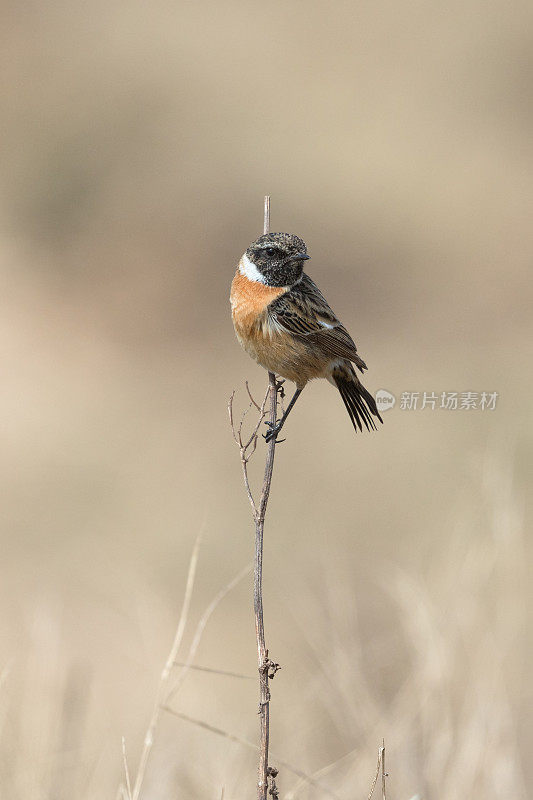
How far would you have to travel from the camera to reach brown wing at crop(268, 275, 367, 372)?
3592 mm

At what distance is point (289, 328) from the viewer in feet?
11.8

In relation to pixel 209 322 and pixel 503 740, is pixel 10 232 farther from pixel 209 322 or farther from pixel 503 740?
pixel 503 740

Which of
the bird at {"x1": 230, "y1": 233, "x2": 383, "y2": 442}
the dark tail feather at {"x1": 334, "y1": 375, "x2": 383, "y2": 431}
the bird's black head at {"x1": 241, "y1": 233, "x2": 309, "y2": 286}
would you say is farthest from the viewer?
the dark tail feather at {"x1": 334, "y1": 375, "x2": 383, "y2": 431}

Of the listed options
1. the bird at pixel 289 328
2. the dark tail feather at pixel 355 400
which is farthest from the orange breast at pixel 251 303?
the dark tail feather at pixel 355 400

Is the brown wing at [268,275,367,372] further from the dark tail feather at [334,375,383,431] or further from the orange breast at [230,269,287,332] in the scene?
the dark tail feather at [334,375,383,431]

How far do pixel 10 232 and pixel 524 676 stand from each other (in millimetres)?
11761

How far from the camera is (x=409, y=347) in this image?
1466 cm

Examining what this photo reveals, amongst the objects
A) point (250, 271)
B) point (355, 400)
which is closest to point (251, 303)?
point (250, 271)

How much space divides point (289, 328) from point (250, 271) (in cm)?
24

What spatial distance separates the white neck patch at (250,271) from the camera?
3.56 m

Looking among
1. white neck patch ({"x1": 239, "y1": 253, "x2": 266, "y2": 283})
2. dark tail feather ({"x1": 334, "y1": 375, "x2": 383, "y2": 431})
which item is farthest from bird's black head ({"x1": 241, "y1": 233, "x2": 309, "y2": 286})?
dark tail feather ({"x1": 334, "y1": 375, "x2": 383, "y2": 431})

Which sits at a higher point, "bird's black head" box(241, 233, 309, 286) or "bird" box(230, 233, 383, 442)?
"bird's black head" box(241, 233, 309, 286)

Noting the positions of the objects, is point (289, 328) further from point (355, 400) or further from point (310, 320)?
point (355, 400)

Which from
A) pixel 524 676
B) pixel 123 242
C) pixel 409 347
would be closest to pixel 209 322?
pixel 123 242
